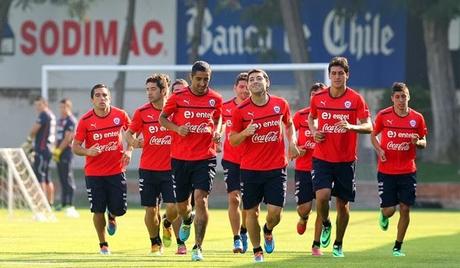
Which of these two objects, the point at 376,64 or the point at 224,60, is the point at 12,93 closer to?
the point at 224,60

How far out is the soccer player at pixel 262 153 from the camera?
1875 cm

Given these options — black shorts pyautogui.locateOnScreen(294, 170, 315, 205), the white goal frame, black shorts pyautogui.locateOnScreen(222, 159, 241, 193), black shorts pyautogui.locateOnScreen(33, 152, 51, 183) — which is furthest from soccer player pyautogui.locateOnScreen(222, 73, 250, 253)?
the white goal frame

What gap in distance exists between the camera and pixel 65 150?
108 ft

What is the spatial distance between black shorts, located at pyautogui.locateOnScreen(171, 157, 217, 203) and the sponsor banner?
29678 millimetres

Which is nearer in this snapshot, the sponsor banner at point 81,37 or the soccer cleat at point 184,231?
the soccer cleat at point 184,231

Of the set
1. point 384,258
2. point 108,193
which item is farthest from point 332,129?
point 108,193

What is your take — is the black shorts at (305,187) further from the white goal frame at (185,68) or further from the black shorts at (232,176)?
the white goal frame at (185,68)

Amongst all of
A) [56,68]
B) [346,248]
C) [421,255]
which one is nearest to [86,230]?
[346,248]

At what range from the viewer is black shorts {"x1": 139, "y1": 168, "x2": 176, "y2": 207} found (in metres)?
20.7

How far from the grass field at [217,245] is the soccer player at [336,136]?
869 millimetres

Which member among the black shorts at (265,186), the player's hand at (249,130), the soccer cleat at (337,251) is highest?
the player's hand at (249,130)

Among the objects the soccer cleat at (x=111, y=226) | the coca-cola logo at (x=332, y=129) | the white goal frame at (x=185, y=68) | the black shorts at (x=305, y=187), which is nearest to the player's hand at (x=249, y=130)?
the coca-cola logo at (x=332, y=129)

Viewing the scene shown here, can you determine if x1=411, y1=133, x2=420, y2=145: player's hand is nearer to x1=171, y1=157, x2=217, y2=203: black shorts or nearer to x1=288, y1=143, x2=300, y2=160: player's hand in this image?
x1=288, y1=143, x2=300, y2=160: player's hand

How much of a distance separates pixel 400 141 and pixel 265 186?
2758 millimetres
